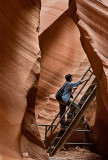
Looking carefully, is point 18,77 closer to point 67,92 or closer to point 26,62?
point 26,62

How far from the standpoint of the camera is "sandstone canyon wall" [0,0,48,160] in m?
3.68

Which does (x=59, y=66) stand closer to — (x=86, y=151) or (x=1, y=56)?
(x=86, y=151)

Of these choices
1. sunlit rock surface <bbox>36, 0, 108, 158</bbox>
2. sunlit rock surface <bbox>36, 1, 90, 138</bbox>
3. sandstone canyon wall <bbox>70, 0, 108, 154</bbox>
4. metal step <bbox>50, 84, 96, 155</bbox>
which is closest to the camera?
sandstone canyon wall <bbox>70, 0, 108, 154</bbox>

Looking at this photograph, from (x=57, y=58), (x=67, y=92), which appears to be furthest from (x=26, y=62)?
(x=57, y=58)

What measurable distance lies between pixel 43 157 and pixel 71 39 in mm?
7325

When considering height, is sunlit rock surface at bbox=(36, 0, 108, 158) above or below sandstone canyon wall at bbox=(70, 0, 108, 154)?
below

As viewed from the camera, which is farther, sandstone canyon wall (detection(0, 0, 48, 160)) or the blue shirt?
the blue shirt

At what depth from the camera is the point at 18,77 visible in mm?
4164

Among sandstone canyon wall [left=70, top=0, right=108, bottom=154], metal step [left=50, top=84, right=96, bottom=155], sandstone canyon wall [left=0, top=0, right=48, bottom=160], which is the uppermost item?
sandstone canyon wall [left=70, top=0, right=108, bottom=154]

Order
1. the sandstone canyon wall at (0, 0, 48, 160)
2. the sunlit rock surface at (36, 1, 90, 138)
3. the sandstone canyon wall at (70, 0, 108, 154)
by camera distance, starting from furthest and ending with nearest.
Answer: the sunlit rock surface at (36, 1, 90, 138) < the sandstone canyon wall at (70, 0, 108, 154) < the sandstone canyon wall at (0, 0, 48, 160)

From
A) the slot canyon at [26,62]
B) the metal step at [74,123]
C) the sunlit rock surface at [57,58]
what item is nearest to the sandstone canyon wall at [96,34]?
the slot canyon at [26,62]

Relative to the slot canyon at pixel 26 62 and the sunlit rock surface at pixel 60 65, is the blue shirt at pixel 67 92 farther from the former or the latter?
the slot canyon at pixel 26 62

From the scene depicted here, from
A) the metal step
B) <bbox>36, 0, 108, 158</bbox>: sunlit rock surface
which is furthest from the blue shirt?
<bbox>36, 0, 108, 158</bbox>: sunlit rock surface

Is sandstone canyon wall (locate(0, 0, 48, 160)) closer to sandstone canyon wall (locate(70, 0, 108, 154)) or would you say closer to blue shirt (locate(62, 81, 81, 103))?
sandstone canyon wall (locate(70, 0, 108, 154))
